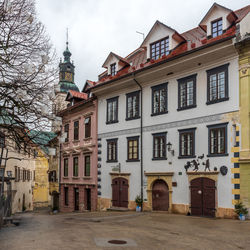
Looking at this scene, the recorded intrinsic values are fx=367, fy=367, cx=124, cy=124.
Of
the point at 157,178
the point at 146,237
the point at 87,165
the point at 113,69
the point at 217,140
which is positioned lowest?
the point at 146,237

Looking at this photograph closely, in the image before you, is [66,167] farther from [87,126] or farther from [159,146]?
[159,146]

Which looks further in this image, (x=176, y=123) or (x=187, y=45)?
(x=187, y=45)

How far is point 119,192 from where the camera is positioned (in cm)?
2666

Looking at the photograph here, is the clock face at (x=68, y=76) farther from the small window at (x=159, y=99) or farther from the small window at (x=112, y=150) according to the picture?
the small window at (x=159, y=99)

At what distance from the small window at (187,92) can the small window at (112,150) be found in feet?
23.3

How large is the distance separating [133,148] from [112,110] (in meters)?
3.95

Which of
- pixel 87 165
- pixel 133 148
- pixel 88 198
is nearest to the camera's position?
pixel 133 148

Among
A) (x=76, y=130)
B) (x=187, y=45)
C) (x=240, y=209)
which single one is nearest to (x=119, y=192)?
(x=76, y=130)

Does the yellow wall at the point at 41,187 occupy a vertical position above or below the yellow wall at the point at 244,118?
below

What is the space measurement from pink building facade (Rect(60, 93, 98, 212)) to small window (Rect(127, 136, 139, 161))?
14.4 ft

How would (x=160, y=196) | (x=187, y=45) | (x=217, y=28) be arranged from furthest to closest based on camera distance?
1. (x=160, y=196)
2. (x=187, y=45)
3. (x=217, y=28)

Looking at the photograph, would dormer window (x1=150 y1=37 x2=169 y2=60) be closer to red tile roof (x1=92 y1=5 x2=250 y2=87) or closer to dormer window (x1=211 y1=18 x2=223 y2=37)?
red tile roof (x1=92 y1=5 x2=250 y2=87)

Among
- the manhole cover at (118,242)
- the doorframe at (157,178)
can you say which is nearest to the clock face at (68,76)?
the doorframe at (157,178)

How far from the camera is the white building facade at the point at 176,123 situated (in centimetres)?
1969
